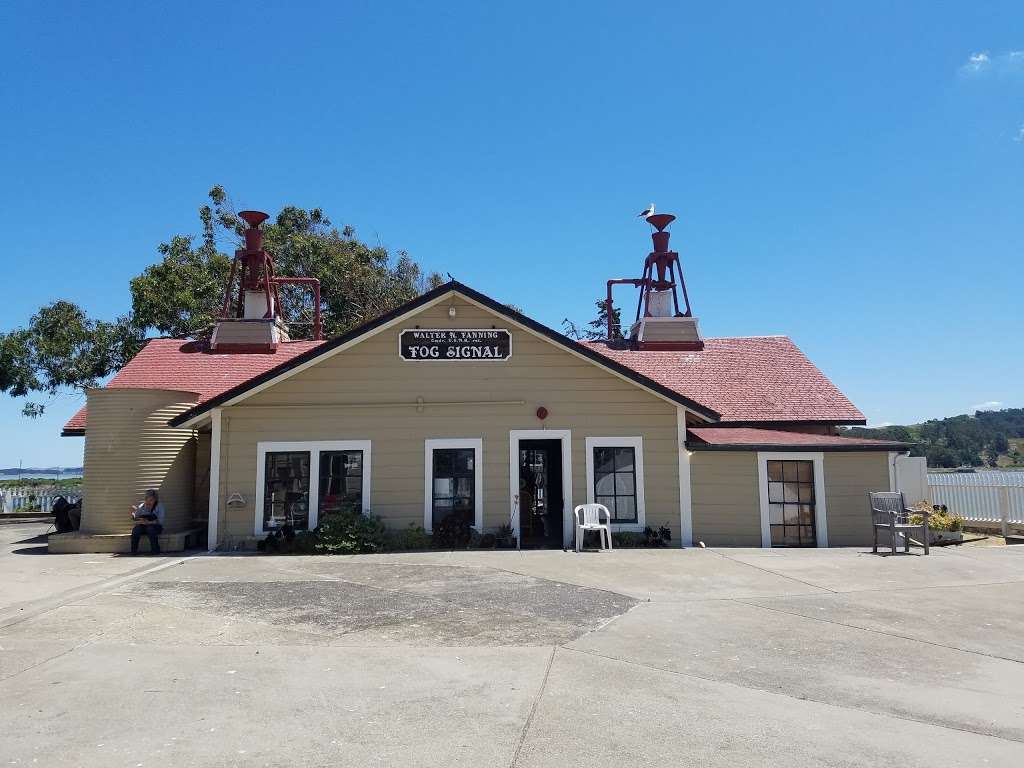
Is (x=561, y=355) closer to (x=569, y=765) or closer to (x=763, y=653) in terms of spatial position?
(x=763, y=653)

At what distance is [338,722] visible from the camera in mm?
4496

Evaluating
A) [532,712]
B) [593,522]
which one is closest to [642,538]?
[593,522]

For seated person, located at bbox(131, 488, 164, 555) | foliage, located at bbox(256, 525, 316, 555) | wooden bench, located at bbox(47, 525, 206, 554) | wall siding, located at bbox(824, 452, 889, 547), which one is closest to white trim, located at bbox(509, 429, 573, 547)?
foliage, located at bbox(256, 525, 316, 555)

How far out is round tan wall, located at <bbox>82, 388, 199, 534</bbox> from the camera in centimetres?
1327

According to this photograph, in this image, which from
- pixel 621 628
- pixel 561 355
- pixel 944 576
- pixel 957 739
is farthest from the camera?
pixel 561 355

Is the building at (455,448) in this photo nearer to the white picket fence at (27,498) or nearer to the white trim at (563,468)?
the white trim at (563,468)

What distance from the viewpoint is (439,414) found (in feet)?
44.8

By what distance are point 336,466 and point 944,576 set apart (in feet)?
33.6

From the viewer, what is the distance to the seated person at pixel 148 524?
Answer: 1281 cm

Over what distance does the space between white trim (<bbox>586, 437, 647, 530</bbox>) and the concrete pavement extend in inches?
129

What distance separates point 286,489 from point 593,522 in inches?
231

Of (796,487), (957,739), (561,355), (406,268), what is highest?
(406,268)

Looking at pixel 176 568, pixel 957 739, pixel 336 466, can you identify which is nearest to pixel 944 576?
pixel 957 739

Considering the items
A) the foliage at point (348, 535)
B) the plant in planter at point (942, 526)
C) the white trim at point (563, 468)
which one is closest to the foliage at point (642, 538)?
the white trim at point (563, 468)
